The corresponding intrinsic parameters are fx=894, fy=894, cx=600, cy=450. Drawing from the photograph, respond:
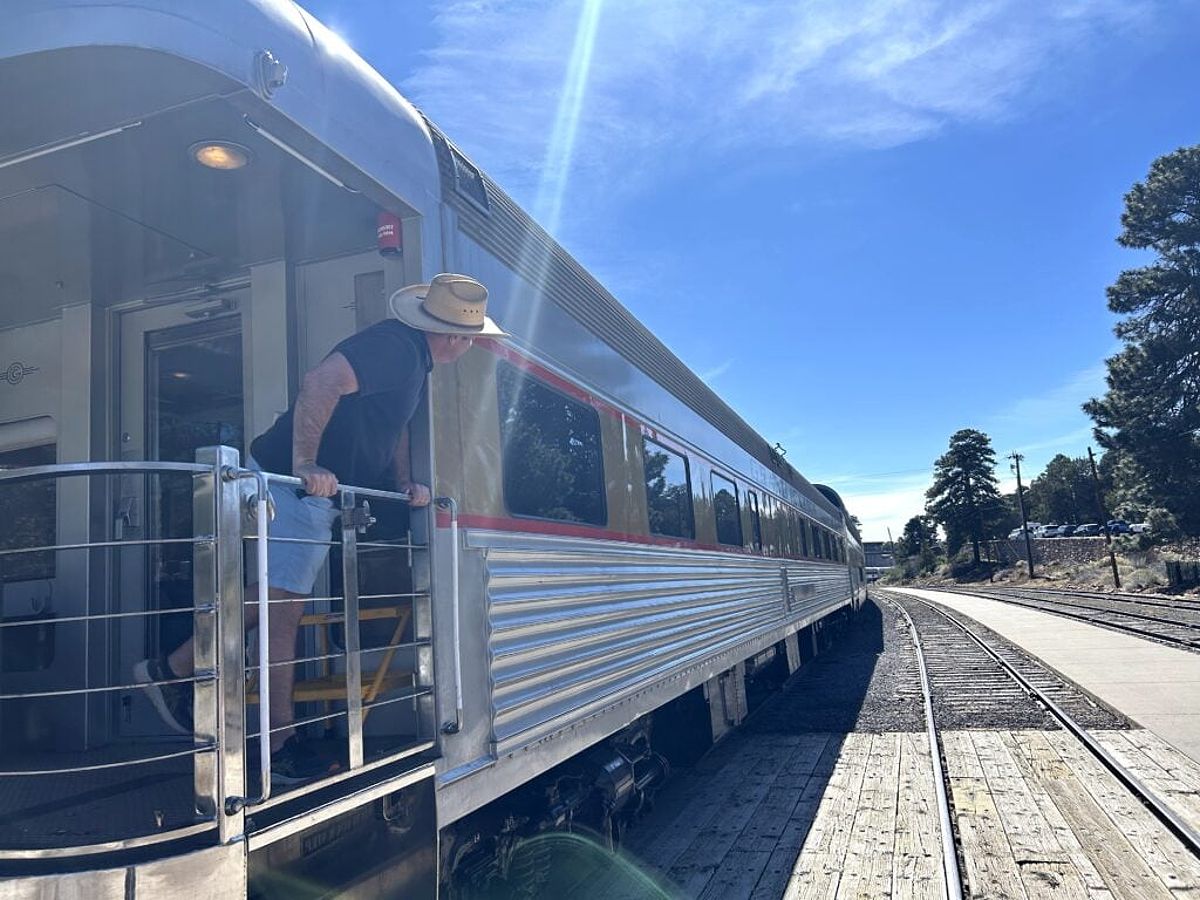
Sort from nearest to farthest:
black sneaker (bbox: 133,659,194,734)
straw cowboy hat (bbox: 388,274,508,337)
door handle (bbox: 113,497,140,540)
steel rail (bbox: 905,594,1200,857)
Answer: black sneaker (bbox: 133,659,194,734) → straw cowboy hat (bbox: 388,274,508,337) → door handle (bbox: 113,497,140,540) → steel rail (bbox: 905,594,1200,857)

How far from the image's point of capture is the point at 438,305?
2893 mm

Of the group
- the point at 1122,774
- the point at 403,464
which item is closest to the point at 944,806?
the point at 1122,774

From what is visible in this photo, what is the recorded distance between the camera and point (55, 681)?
3.68m

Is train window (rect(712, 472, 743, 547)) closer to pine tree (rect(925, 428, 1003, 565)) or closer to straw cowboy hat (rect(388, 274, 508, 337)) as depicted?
straw cowboy hat (rect(388, 274, 508, 337))

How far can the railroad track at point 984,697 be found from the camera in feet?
16.7

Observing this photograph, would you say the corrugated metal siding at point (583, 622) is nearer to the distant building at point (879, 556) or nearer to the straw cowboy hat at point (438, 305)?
the straw cowboy hat at point (438, 305)

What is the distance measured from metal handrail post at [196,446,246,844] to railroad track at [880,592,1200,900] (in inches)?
142

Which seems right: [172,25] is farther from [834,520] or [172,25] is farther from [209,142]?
[834,520]

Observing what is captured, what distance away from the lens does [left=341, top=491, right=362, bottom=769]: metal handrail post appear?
7.87ft

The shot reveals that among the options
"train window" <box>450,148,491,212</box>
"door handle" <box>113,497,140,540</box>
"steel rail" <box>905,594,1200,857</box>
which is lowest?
"steel rail" <box>905,594,1200,857</box>

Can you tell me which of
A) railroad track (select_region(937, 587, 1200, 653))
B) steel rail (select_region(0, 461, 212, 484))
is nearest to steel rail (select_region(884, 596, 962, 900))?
steel rail (select_region(0, 461, 212, 484))

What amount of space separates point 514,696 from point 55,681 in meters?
1.98

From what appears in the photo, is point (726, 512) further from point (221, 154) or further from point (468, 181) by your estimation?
point (221, 154)

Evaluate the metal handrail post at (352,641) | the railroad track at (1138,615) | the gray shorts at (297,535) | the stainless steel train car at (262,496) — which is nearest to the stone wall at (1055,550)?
the railroad track at (1138,615)
